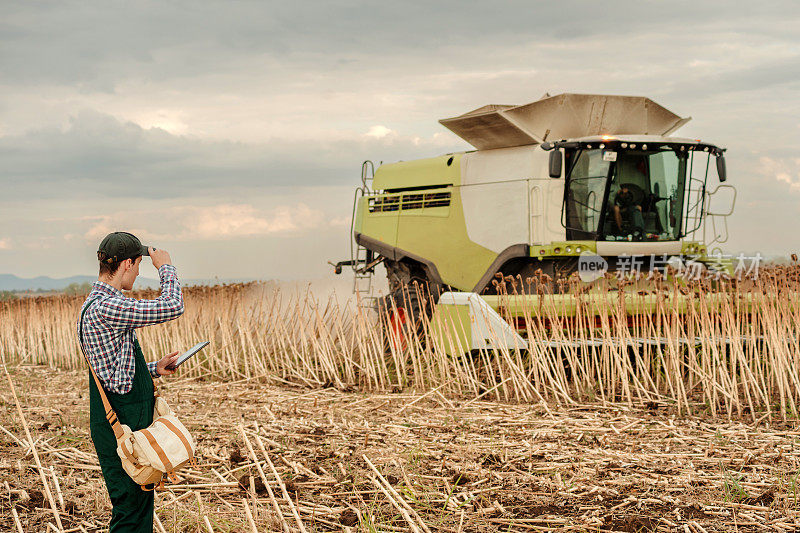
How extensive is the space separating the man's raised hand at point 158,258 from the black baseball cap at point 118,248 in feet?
0.37

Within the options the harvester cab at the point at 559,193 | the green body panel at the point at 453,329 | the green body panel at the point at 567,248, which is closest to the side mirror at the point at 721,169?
the harvester cab at the point at 559,193

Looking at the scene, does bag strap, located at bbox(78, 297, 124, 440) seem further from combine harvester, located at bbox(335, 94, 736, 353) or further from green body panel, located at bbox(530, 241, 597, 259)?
green body panel, located at bbox(530, 241, 597, 259)

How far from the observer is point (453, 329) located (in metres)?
7.90

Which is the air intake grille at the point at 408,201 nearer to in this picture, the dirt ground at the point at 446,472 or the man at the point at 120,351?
the dirt ground at the point at 446,472

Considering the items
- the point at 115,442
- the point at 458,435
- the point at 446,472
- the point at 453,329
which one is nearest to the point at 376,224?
the point at 453,329

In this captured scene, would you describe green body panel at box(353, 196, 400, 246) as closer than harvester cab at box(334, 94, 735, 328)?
No

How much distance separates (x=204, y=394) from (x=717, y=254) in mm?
6710

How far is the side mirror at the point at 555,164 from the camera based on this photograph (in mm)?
8938

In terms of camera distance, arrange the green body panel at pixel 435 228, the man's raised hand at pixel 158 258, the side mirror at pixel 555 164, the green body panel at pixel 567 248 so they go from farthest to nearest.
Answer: the green body panel at pixel 435 228 < the green body panel at pixel 567 248 < the side mirror at pixel 555 164 < the man's raised hand at pixel 158 258

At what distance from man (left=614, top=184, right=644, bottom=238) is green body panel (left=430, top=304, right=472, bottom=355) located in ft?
8.91

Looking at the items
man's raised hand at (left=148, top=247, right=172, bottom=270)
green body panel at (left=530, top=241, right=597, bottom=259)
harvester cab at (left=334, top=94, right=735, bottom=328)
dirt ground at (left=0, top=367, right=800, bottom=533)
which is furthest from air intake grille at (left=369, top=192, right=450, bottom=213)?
man's raised hand at (left=148, top=247, right=172, bottom=270)

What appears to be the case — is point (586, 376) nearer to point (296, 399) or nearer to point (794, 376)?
point (794, 376)

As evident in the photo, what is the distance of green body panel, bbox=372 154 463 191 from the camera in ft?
38.0

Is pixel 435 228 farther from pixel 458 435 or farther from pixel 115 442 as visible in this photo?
pixel 115 442
